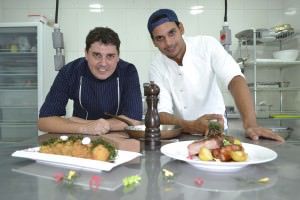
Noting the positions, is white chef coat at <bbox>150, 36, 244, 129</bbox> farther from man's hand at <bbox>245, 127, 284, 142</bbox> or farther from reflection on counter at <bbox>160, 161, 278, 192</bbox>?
reflection on counter at <bbox>160, 161, 278, 192</bbox>

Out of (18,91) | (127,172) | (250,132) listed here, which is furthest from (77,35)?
(127,172)

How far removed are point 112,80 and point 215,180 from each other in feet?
4.35

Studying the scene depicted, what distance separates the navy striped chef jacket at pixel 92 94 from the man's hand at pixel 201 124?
18.7 inches

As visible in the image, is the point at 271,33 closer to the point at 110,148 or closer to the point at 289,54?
the point at 289,54

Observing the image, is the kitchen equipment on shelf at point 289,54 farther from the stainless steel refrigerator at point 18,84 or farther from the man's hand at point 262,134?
the stainless steel refrigerator at point 18,84

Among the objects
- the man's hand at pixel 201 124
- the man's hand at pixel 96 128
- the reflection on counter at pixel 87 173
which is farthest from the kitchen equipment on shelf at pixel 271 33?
the reflection on counter at pixel 87 173

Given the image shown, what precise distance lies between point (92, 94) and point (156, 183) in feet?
4.20

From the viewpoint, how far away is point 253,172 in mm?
798

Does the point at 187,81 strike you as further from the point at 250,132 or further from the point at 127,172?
the point at 127,172

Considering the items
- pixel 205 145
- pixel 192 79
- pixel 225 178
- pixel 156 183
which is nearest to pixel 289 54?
pixel 192 79

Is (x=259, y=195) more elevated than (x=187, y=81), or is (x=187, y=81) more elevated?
(x=187, y=81)

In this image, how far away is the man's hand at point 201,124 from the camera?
1380 mm

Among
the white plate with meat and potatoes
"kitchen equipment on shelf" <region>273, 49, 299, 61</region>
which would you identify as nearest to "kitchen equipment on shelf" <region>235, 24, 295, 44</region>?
"kitchen equipment on shelf" <region>273, 49, 299, 61</region>

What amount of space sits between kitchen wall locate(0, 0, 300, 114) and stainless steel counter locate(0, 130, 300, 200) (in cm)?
290
